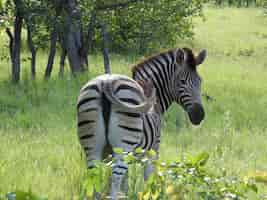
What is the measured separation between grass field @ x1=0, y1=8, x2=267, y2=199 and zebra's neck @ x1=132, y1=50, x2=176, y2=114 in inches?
25.3

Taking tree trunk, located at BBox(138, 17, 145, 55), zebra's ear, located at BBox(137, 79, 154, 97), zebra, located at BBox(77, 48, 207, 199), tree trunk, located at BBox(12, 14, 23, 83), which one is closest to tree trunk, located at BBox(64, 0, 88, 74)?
tree trunk, located at BBox(12, 14, 23, 83)

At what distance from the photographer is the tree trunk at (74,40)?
559 inches

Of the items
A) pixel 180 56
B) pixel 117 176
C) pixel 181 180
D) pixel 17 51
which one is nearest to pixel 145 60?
pixel 180 56

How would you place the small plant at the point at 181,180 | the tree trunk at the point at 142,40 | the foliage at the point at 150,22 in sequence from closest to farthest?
1. the small plant at the point at 181,180
2. the foliage at the point at 150,22
3. the tree trunk at the point at 142,40

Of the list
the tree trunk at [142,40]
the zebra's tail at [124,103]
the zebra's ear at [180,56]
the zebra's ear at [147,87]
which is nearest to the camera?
the zebra's tail at [124,103]

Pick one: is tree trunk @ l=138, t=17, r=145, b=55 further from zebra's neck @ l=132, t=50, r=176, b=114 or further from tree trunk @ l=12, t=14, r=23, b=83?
zebra's neck @ l=132, t=50, r=176, b=114

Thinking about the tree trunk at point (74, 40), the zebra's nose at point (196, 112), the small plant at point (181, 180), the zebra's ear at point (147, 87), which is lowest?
the zebra's nose at point (196, 112)

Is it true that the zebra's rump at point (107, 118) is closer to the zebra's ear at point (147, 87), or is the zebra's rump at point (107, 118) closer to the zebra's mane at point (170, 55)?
the zebra's ear at point (147, 87)

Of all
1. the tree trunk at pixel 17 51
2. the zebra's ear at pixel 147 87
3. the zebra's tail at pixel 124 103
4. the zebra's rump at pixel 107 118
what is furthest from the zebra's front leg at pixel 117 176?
the tree trunk at pixel 17 51

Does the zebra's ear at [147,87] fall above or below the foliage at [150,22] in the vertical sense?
below

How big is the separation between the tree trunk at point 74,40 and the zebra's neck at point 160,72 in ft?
26.3

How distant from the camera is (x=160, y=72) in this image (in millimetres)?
6359

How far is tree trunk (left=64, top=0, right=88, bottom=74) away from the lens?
1420cm

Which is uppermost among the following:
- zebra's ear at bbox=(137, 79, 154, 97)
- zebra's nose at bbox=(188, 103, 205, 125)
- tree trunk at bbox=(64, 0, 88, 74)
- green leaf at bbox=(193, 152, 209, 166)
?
tree trunk at bbox=(64, 0, 88, 74)
